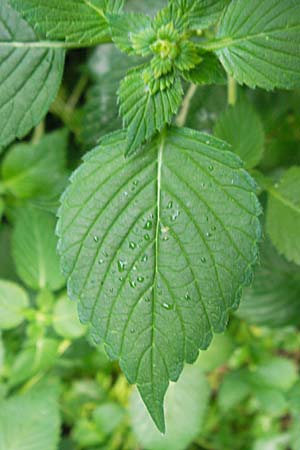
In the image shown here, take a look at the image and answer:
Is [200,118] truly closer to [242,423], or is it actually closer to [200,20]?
[200,20]

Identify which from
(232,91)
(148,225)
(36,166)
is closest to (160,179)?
(148,225)

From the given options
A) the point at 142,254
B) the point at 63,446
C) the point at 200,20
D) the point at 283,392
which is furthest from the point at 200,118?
the point at 63,446

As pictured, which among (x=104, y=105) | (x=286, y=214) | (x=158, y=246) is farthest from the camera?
(x=104, y=105)

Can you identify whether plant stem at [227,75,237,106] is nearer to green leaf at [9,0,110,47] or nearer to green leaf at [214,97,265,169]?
green leaf at [214,97,265,169]

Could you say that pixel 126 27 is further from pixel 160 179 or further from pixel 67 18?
pixel 160 179

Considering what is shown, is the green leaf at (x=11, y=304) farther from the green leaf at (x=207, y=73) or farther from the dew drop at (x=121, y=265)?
the green leaf at (x=207, y=73)

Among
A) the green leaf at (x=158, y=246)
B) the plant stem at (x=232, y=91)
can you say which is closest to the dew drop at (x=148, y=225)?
the green leaf at (x=158, y=246)
